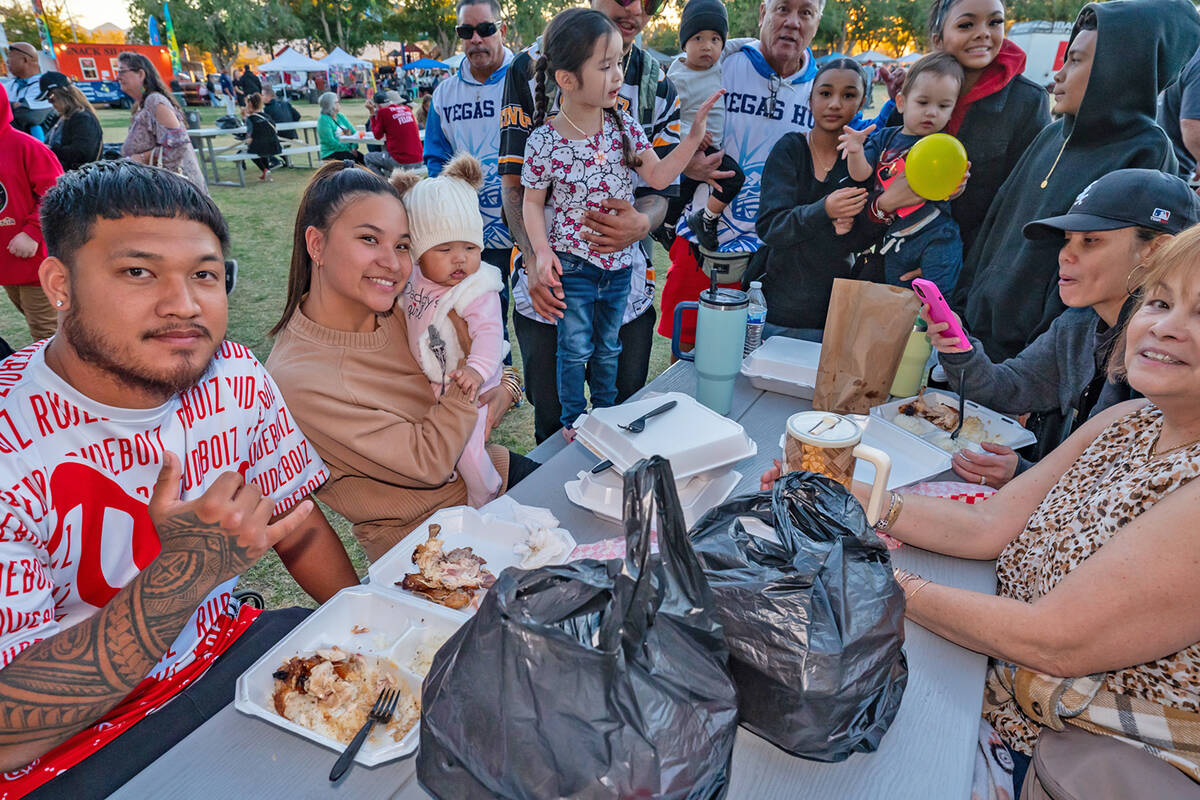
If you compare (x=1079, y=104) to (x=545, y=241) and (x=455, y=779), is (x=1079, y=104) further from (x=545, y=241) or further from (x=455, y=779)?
(x=455, y=779)

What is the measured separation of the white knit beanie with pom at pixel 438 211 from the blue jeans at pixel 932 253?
1.88 meters

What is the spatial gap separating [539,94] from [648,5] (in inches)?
29.0

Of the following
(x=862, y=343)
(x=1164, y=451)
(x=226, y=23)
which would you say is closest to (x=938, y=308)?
(x=862, y=343)

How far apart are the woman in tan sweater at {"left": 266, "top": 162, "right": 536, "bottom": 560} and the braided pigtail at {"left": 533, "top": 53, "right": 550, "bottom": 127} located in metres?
1.23

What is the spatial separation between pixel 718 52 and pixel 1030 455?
109 inches

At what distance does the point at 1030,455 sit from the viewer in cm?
222

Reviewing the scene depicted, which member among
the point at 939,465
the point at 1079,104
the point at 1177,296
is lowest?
the point at 939,465

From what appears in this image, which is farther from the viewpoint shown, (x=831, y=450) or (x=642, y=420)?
(x=642, y=420)

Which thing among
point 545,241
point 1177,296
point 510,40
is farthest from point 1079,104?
point 510,40

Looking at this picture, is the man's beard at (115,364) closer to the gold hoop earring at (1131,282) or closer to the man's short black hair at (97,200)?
the man's short black hair at (97,200)

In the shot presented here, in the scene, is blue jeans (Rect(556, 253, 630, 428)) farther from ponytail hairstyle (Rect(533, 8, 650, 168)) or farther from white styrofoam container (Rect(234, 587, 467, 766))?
white styrofoam container (Rect(234, 587, 467, 766))

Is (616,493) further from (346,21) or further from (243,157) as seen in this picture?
(346,21)

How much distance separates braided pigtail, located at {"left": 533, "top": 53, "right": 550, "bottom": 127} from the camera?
9.23 feet

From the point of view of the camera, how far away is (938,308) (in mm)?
1816
